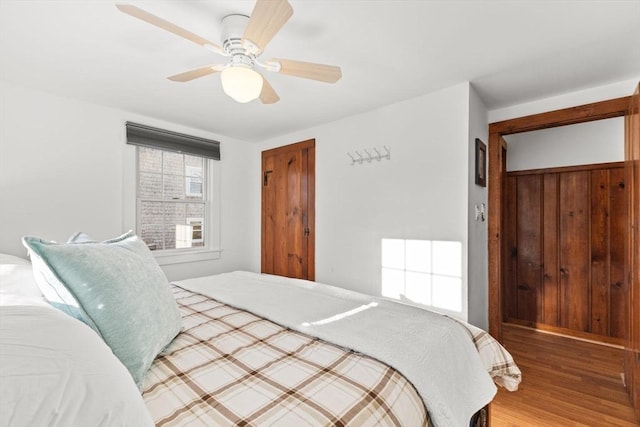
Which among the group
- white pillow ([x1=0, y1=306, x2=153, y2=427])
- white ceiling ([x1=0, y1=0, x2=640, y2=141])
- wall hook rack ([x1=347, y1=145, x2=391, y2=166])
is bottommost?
white pillow ([x1=0, y1=306, x2=153, y2=427])

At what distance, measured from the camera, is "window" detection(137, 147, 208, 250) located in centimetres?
314

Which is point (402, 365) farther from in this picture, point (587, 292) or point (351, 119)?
point (587, 292)

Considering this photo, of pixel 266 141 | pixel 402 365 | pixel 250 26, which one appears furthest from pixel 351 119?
pixel 402 365

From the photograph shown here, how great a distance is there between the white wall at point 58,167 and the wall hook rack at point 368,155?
2079mm

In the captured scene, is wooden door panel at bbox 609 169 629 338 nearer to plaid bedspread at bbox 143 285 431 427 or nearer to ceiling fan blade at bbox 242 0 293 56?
plaid bedspread at bbox 143 285 431 427

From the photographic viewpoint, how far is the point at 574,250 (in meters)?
3.19

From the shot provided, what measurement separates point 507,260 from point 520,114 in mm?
1830

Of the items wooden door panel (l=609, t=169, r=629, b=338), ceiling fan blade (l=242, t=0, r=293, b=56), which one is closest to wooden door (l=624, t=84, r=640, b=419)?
wooden door panel (l=609, t=169, r=629, b=338)

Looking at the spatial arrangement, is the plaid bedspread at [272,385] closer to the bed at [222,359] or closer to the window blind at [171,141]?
the bed at [222,359]

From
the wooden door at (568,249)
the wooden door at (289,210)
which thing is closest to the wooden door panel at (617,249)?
the wooden door at (568,249)

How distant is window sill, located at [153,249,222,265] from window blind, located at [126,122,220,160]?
116 cm

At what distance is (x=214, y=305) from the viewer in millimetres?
1634

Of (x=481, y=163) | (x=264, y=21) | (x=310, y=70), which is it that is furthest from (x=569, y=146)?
(x=264, y=21)

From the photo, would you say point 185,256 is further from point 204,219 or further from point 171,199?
point 171,199
